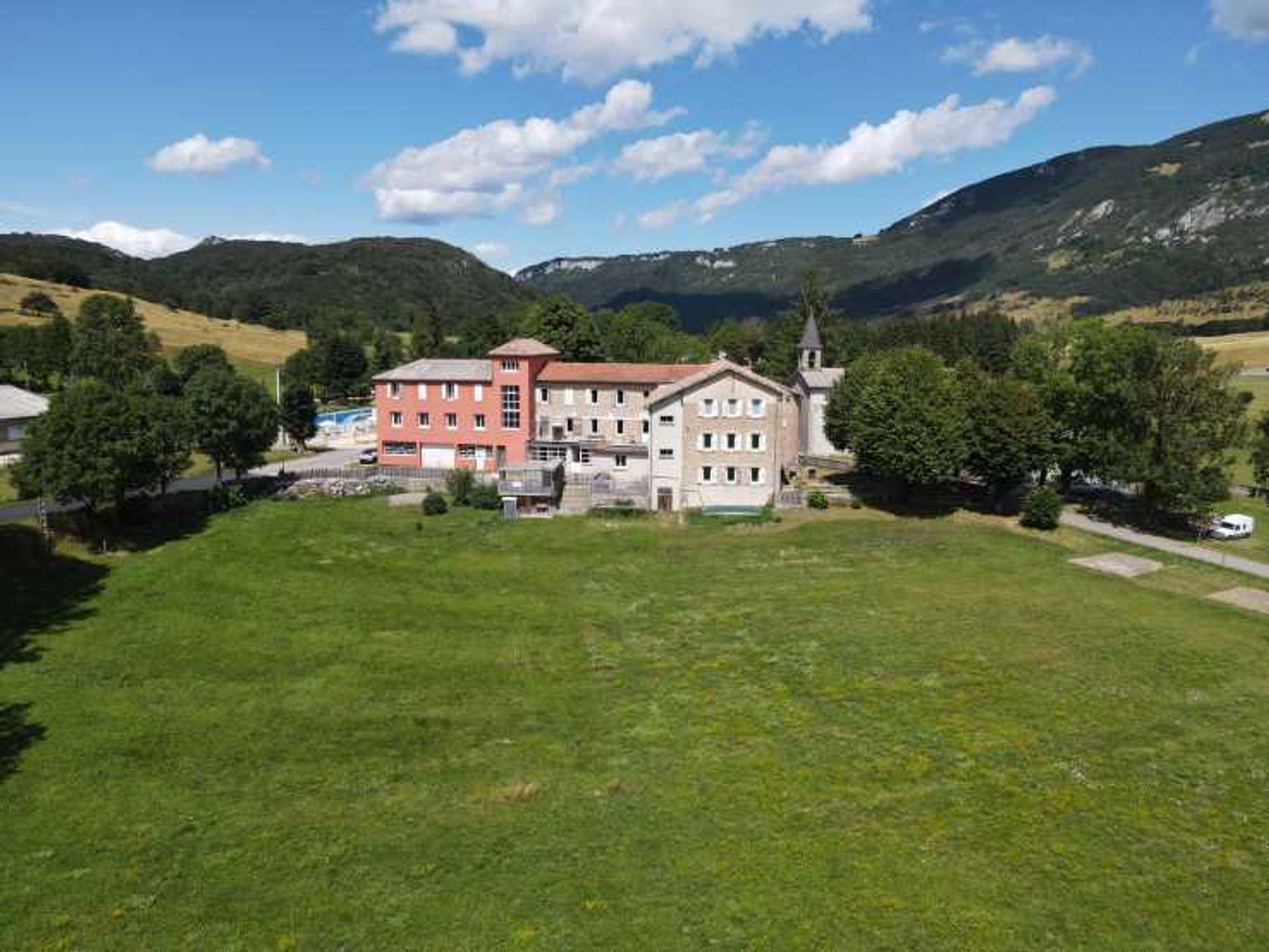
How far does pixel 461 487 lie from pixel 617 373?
51.8ft

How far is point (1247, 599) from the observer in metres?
37.8

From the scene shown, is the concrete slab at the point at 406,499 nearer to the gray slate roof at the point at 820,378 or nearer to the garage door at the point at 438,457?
the garage door at the point at 438,457

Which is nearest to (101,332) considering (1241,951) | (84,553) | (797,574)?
(84,553)

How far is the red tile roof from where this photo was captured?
206ft

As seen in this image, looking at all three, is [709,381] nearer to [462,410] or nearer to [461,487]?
[461,487]

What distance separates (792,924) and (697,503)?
133ft

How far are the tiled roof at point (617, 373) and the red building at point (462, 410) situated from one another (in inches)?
53.3

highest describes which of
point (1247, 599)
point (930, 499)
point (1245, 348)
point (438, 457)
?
point (1245, 348)

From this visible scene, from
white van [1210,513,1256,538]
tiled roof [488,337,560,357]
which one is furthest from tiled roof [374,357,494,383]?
white van [1210,513,1256,538]

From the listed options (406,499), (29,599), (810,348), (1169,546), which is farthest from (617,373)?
(29,599)

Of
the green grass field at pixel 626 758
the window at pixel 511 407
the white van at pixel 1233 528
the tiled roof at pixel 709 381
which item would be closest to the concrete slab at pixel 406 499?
the window at pixel 511 407

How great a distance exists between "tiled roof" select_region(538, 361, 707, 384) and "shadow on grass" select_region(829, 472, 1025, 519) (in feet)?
50.7

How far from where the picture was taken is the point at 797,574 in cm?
4225

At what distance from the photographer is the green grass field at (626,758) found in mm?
17156
